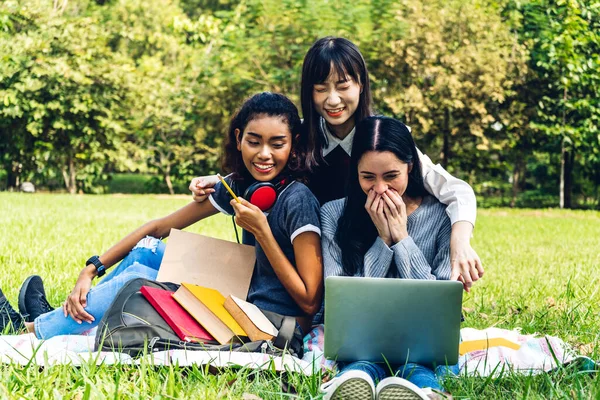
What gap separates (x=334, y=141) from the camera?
11.1 feet

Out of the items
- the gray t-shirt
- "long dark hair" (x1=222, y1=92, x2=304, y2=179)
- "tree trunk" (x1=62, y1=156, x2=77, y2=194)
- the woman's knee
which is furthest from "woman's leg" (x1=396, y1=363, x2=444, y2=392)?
"tree trunk" (x1=62, y1=156, x2=77, y2=194)

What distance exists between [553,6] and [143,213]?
30.0 ft

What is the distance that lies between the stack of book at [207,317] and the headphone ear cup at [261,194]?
426 millimetres

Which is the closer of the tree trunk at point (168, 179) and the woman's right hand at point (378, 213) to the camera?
the woman's right hand at point (378, 213)

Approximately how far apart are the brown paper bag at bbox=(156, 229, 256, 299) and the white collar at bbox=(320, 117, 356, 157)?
24.4 inches

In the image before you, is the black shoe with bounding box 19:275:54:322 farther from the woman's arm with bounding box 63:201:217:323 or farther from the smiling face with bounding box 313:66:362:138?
the smiling face with bounding box 313:66:362:138

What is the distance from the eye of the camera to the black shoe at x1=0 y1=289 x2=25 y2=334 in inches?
125

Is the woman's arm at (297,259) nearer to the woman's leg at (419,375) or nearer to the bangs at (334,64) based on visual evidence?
the woman's leg at (419,375)

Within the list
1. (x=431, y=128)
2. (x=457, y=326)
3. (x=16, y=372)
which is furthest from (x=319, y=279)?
(x=431, y=128)

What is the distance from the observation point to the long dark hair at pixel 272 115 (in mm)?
3086

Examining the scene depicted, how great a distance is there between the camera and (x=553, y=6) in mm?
13914

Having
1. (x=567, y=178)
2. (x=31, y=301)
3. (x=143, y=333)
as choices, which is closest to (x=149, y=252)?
(x=31, y=301)

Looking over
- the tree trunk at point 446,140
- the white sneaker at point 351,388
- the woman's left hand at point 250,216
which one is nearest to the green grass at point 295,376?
the white sneaker at point 351,388

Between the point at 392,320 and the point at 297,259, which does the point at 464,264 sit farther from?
the point at 297,259
